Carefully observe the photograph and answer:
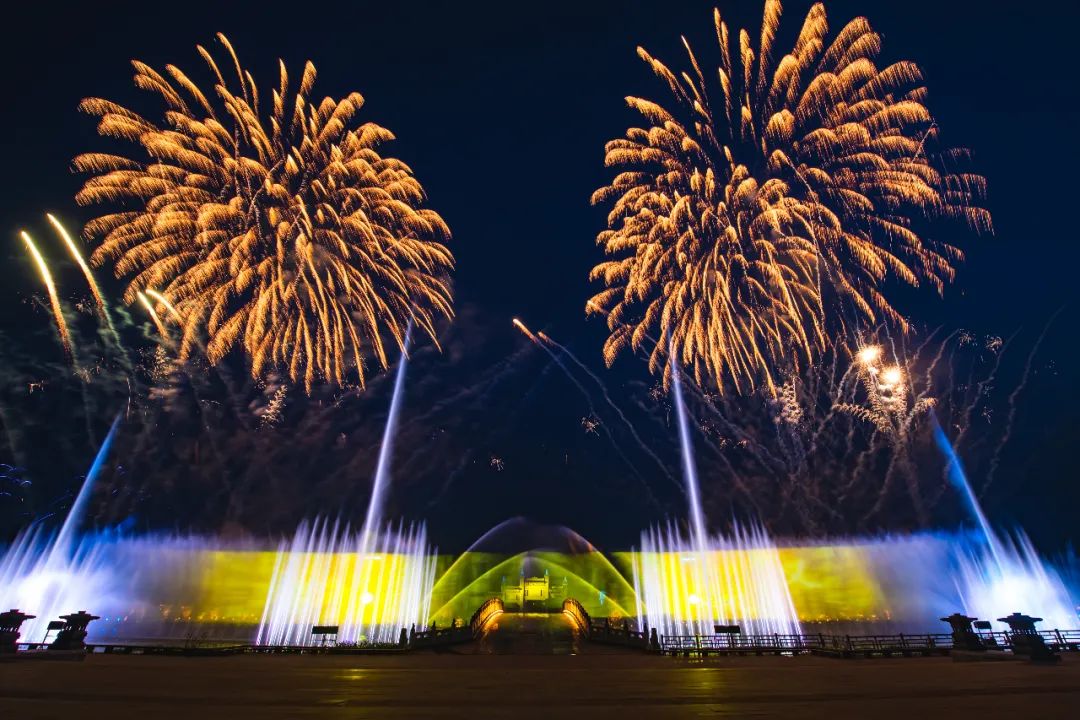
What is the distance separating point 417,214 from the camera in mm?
32500

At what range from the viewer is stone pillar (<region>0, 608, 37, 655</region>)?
19.4 meters

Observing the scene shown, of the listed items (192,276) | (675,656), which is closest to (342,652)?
(675,656)

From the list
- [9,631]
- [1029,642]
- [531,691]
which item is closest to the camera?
[531,691]

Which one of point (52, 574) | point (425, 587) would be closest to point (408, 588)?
point (425, 587)

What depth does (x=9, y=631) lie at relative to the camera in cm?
1952

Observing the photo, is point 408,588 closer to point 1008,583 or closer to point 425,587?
point 425,587

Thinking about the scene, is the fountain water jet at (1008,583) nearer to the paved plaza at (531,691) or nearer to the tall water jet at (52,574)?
the paved plaza at (531,691)

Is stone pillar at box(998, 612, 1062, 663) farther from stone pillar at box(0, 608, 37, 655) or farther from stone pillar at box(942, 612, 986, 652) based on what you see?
stone pillar at box(0, 608, 37, 655)

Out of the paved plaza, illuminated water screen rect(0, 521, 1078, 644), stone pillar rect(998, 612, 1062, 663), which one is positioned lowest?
the paved plaza

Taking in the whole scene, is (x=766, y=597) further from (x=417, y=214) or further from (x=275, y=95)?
Answer: (x=275, y=95)

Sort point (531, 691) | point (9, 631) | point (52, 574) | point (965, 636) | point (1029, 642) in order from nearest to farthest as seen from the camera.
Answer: point (531, 691) → point (9, 631) → point (1029, 642) → point (965, 636) → point (52, 574)

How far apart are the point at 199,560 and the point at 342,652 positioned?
131ft

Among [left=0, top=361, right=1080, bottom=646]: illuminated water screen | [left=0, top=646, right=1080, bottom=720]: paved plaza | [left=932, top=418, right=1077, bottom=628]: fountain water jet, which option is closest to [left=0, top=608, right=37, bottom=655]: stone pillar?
[left=0, top=646, right=1080, bottom=720]: paved plaza

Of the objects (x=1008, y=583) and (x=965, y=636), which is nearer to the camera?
(x=965, y=636)
